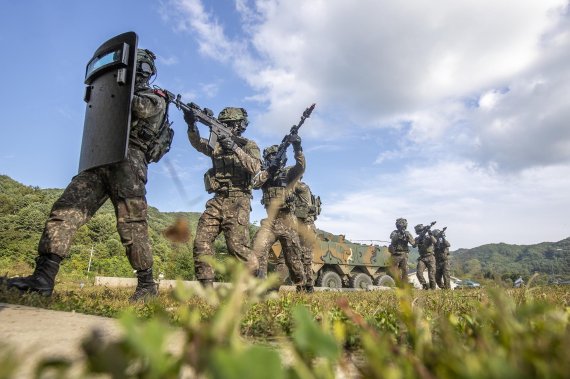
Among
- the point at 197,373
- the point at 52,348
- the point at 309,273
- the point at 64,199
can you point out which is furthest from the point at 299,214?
the point at 197,373

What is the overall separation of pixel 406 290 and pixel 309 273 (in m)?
7.26

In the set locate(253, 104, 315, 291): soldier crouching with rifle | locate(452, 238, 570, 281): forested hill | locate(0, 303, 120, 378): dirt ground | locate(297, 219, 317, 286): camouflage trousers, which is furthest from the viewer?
locate(452, 238, 570, 281): forested hill

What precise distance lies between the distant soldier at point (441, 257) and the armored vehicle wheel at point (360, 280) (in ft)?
8.12

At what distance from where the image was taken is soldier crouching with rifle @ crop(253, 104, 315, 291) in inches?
251

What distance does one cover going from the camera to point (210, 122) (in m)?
5.40

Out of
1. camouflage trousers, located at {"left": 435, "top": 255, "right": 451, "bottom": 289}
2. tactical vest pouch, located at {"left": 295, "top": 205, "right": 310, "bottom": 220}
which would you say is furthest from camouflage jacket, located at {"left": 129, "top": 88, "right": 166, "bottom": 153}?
camouflage trousers, located at {"left": 435, "top": 255, "right": 451, "bottom": 289}

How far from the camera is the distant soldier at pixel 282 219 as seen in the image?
634 cm

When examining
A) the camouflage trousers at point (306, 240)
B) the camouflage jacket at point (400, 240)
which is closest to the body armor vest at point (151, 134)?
the camouflage trousers at point (306, 240)

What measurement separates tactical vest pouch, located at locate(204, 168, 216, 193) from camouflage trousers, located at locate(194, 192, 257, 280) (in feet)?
0.41

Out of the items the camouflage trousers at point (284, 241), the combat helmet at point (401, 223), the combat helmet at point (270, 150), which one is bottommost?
the camouflage trousers at point (284, 241)

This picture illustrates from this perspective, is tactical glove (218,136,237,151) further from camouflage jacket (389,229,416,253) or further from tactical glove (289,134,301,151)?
camouflage jacket (389,229,416,253)

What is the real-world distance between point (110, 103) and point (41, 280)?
5.44 feet

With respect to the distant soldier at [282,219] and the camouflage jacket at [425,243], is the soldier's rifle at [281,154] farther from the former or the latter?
the camouflage jacket at [425,243]

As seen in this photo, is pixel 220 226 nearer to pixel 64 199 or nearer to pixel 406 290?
pixel 64 199
